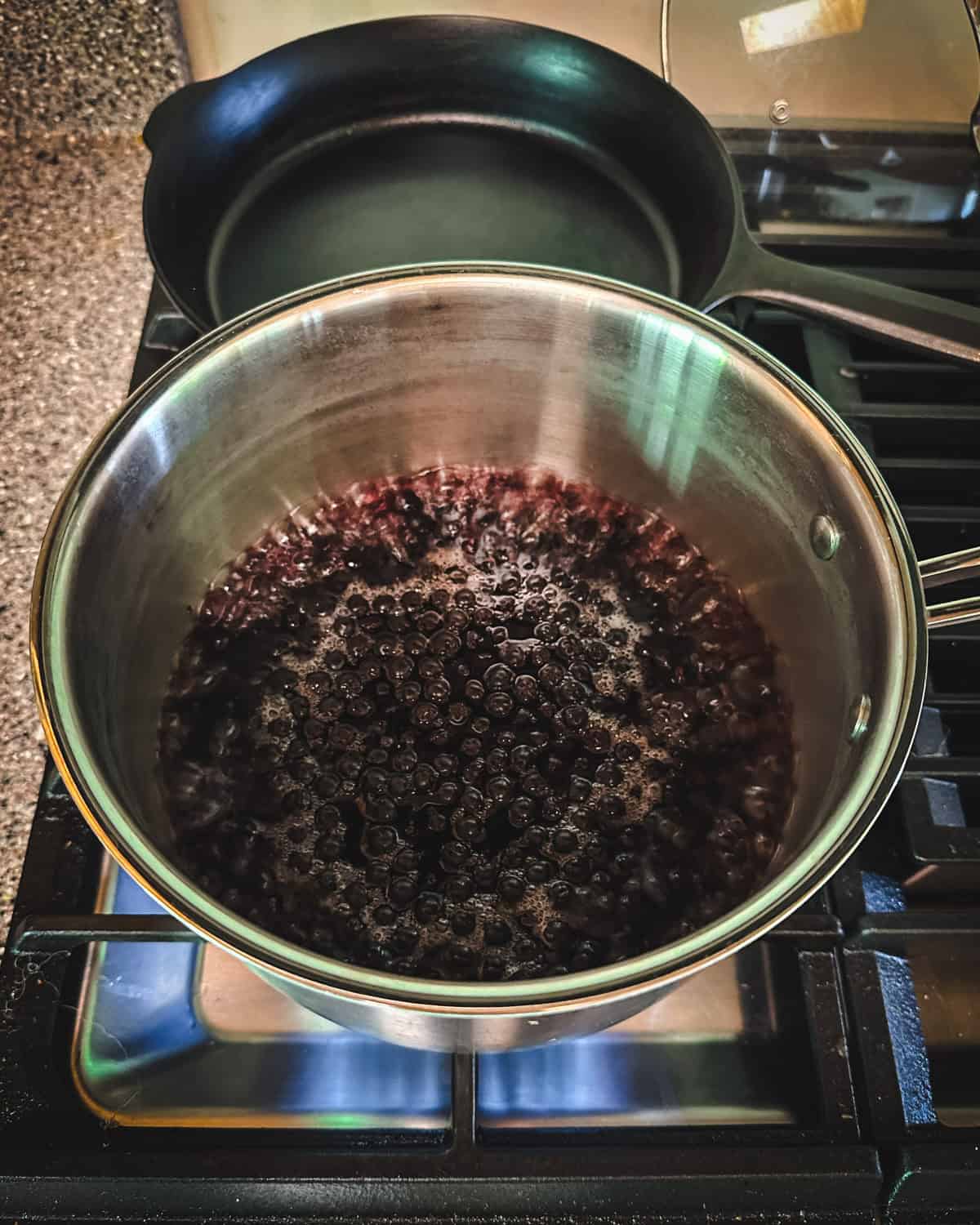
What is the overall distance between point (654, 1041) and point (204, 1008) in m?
0.25

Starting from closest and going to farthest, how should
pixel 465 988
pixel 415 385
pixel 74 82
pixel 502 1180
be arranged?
pixel 465 988 → pixel 502 1180 → pixel 415 385 → pixel 74 82

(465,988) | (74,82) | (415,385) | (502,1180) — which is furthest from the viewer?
(74,82)

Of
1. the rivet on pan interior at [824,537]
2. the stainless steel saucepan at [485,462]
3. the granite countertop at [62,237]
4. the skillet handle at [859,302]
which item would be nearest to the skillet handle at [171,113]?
the granite countertop at [62,237]

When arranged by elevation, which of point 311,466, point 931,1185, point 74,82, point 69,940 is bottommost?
point 931,1185

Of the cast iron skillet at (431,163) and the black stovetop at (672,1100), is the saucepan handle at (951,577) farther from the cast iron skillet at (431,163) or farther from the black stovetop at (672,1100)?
the cast iron skillet at (431,163)

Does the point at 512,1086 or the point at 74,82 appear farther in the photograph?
the point at 74,82

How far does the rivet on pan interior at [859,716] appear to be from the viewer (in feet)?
1.43

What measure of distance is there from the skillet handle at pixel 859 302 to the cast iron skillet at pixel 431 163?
6cm

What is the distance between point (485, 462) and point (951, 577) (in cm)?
32

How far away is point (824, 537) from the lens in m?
0.51

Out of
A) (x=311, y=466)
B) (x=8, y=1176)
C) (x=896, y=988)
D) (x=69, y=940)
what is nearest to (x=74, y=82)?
(x=311, y=466)

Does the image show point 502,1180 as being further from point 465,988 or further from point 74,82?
point 74,82

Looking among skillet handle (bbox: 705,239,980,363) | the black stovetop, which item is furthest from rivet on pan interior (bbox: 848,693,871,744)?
skillet handle (bbox: 705,239,980,363)

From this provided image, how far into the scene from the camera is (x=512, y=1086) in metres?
0.51
